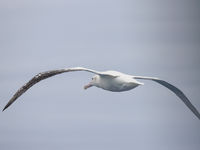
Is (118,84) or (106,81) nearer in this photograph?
(118,84)

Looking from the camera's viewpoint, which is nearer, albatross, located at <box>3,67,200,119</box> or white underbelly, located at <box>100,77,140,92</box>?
albatross, located at <box>3,67,200,119</box>

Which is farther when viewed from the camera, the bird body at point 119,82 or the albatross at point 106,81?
the bird body at point 119,82

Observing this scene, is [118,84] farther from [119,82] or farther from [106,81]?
[106,81]

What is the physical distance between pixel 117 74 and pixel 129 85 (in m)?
1.21

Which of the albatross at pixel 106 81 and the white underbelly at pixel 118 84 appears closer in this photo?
the albatross at pixel 106 81

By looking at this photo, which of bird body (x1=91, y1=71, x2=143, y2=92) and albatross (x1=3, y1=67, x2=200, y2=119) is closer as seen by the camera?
albatross (x1=3, y1=67, x2=200, y2=119)

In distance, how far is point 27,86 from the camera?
3891 cm

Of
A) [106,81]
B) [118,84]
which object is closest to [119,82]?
[118,84]

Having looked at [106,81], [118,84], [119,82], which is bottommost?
[118,84]

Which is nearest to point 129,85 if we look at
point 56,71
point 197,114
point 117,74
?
point 117,74

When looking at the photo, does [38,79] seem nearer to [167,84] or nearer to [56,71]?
[56,71]

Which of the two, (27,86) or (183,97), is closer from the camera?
(27,86)

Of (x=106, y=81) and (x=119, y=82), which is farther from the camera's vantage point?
(x=106, y=81)

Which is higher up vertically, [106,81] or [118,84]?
[106,81]
